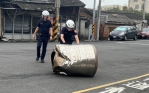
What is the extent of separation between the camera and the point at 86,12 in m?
36.8

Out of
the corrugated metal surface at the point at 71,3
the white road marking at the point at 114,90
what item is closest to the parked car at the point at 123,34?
the corrugated metal surface at the point at 71,3

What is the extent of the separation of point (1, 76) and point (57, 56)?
1626mm

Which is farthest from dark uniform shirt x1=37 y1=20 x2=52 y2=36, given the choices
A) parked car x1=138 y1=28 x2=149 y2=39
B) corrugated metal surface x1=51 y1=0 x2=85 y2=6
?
parked car x1=138 y1=28 x2=149 y2=39

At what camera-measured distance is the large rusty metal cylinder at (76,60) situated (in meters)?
7.99

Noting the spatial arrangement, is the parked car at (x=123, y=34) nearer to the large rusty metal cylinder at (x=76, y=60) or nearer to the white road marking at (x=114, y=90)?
the large rusty metal cylinder at (x=76, y=60)

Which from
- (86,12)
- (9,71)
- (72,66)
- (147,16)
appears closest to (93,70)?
(72,66)

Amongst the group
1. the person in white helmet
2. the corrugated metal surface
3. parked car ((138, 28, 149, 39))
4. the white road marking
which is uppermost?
the corrugated metal surface

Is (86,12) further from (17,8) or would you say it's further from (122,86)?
(122,86)

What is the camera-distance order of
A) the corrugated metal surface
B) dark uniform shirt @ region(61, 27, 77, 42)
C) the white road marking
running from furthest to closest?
the corrugated metal surface → dark uniform shirt @ region(61, 27, 77, 42) → the white road marking

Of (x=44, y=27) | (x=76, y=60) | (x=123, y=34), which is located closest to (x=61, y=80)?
(x=76, y=60)

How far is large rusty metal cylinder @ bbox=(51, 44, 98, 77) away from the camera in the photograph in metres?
7.99

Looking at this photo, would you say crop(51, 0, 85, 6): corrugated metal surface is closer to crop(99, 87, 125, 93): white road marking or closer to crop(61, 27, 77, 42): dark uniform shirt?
crop(61, 27, 77, 42): dark uniform shirt

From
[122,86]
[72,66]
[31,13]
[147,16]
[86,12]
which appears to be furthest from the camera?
[147,16]

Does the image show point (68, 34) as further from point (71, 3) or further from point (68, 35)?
point (71, 3)
